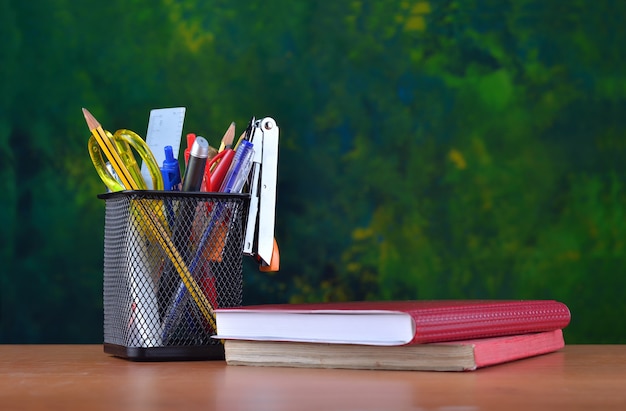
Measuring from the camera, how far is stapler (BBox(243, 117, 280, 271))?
0.89 m

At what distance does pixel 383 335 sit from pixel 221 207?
0.25m

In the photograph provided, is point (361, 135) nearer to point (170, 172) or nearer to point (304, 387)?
point (170, 172)

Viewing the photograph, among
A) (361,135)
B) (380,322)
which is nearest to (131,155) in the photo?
(380,322)

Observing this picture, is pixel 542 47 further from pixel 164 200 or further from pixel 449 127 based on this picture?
pixel 164 200

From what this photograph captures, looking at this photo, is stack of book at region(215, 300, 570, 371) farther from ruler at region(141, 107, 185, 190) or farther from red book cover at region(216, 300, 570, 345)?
ruler at region(141, 107, 185, 190)

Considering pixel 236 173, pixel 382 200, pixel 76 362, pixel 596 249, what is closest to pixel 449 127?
pixel 382 200

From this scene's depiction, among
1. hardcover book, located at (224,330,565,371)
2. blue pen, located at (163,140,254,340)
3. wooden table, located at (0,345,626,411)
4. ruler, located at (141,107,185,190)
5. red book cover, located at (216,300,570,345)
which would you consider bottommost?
wooden table, located at (0,345,626,411)

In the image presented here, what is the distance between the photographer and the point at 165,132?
0.92 m

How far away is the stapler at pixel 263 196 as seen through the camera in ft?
2.91

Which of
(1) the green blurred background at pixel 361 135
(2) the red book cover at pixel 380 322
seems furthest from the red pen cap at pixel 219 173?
(1) the green blurred background at pixel 361 135

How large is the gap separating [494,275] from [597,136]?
24 centimetres

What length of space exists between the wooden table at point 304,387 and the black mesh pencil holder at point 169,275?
0.03 m

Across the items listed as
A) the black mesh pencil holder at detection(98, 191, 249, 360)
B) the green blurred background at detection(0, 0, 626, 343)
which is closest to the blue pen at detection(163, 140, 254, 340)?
the black mesh pencil holder at detection(98, 191, 249, 360)

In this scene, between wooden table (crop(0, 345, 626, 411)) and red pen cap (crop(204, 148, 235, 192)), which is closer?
wooden table (crop(0, 345, 626, 411))
